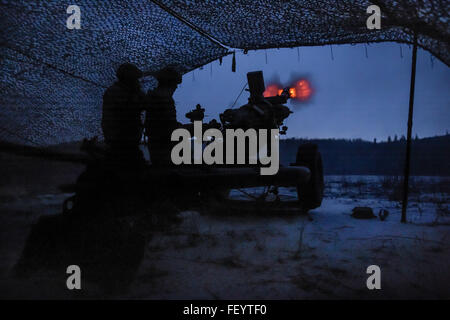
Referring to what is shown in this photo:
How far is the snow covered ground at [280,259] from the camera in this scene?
2293 millimetres

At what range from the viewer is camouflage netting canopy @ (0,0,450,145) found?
3.21 meters

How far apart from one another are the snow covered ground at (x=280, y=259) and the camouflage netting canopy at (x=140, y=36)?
2438 mm

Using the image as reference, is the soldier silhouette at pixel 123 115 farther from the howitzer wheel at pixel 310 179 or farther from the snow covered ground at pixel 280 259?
the howitzer wheel at pixel 310 179

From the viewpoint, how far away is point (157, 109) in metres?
2.97

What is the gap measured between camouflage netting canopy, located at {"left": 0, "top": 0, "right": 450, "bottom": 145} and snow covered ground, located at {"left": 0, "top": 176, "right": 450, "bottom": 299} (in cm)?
244

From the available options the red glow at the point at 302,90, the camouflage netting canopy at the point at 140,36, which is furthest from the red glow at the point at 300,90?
the camouflage netting canopy at the point at 140,36

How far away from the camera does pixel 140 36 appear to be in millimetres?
4168

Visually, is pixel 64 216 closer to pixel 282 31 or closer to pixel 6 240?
pixel 6 240

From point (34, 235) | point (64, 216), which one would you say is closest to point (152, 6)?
point (64, 216)

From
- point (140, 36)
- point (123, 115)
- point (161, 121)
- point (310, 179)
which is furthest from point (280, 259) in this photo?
point (140, 36)

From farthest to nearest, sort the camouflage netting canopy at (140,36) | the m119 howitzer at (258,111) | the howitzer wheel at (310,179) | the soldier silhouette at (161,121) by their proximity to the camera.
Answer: the howitzer wheel at (310,179) < the m119 howitzer at (258,111) < the camouflage netting canopy at (140,36) < the soldier silhouette at (161,121)

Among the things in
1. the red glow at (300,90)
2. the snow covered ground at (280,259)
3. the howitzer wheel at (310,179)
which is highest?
the red glow at (300,90)

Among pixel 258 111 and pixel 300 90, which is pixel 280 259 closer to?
pixel 258 111

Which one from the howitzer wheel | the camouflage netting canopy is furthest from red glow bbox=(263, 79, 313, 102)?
the howitzer wheel
